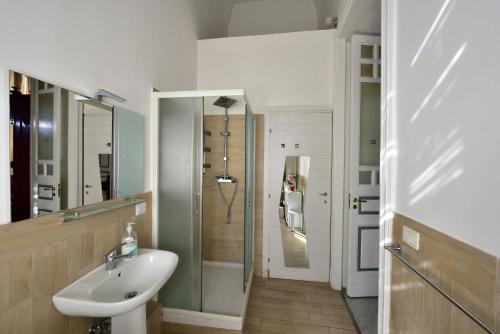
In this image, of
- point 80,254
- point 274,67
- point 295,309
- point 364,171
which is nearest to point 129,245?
point 80,254

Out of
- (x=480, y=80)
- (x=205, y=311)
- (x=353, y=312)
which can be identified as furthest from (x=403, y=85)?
(x=205, y=311)

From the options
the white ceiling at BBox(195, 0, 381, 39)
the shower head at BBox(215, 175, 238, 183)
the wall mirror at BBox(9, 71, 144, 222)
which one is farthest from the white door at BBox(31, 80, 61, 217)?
the white ceiling at BBox(195, 0, 381, 39)

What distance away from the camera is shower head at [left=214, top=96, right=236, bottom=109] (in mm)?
1917

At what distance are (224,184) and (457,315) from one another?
211cm

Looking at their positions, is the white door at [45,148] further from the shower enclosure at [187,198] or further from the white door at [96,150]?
the shower enclosure at [187,198]

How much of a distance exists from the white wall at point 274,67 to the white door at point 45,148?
1.94m

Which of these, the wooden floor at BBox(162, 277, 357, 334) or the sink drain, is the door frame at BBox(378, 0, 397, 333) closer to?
the wooden floor at BBox(162, 277, 357, 334)

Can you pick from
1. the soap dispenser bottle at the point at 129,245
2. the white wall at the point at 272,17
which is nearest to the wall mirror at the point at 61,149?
the soap dispenser bottle at the point at 129,245

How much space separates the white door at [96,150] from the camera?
3.67 feet

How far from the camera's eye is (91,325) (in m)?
1.19

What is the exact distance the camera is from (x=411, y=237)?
3.26 feet

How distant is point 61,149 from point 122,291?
0.84 meters

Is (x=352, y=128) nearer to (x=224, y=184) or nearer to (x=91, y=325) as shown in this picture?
(x=224, y=184)

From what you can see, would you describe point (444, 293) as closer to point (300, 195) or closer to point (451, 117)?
point (451, 117)
